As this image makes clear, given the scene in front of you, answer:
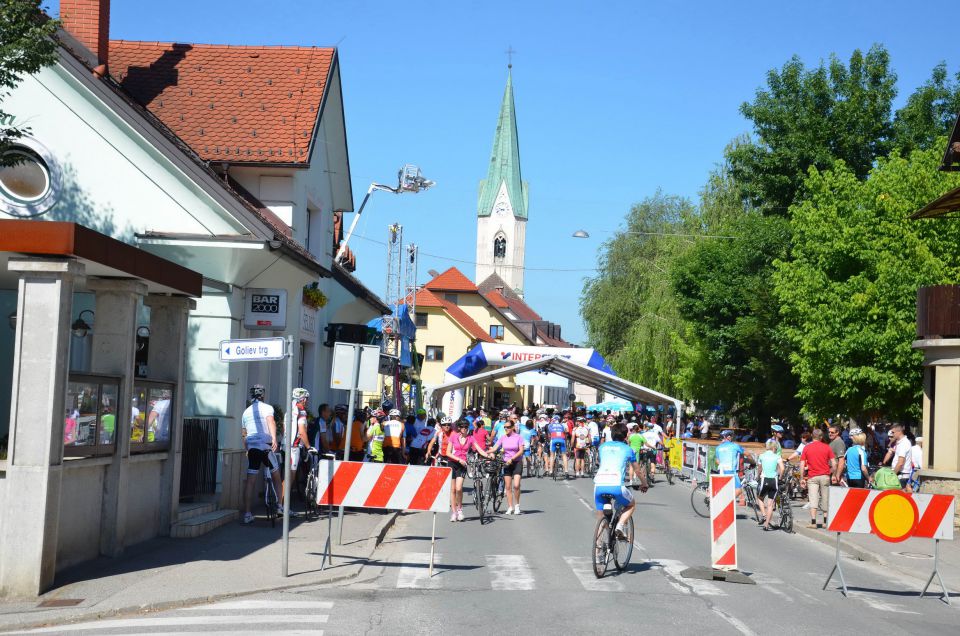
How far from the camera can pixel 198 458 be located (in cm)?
1678

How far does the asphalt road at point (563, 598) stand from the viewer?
9.30m

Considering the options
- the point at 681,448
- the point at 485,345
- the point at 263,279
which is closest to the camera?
the point at 263,279

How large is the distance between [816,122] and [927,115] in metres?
4.19

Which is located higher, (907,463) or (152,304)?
(152,304)

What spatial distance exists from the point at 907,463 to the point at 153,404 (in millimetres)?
15841

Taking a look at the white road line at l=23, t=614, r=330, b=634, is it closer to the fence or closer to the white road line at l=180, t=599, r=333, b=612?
the white road line at l=180, t=599, r=333, b=612

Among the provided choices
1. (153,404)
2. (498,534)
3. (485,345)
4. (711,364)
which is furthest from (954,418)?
(711,364)

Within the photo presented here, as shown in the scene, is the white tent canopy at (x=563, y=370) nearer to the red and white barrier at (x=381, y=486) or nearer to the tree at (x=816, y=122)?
the tree at (x=816, y=122)

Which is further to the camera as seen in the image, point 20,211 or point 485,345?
point 485,345

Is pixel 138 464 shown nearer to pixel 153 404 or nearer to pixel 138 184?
pixel 153 404

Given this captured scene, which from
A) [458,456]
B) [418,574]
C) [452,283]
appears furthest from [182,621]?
[452,283]

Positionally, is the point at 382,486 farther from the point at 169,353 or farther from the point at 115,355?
the point at 169,353

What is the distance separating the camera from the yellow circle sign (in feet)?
39.7

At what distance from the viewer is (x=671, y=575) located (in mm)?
12875
